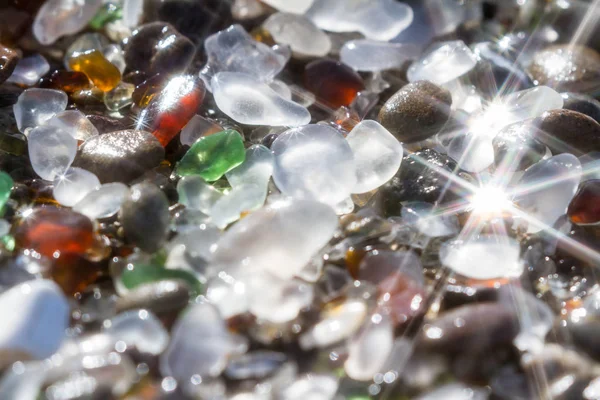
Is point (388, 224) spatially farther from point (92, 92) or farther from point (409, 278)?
point (92, 92)

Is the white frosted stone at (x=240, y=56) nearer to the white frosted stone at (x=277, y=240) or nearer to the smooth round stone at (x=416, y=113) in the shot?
the smooth round stone at (x=416, y=113)

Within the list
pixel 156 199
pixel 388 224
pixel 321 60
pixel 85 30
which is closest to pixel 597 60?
pixel 321 60

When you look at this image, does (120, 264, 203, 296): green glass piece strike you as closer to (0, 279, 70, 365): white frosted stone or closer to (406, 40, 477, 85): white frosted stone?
(0, 279, 70, 365): white frosted stone

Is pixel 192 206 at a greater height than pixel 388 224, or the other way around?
pixel 388 224

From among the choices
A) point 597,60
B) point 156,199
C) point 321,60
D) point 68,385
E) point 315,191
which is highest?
point 597,60

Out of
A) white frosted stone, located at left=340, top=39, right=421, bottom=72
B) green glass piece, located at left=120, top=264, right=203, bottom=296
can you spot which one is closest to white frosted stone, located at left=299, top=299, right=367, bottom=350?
green glass piece, located at left=120, top=264, right=203, bottom=296

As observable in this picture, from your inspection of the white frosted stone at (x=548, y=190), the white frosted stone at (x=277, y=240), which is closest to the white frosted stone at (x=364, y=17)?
the white frosted stone at (x=548, y=190)
